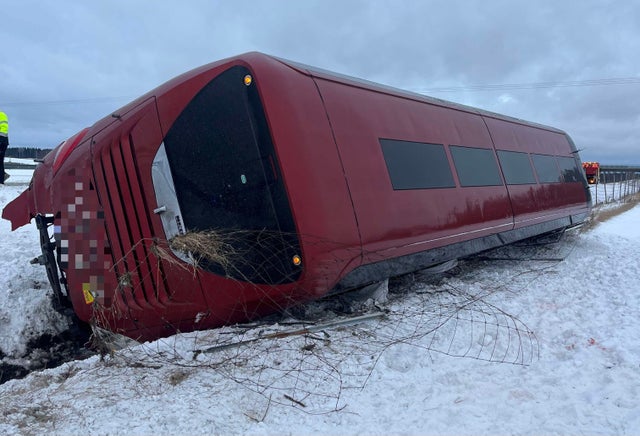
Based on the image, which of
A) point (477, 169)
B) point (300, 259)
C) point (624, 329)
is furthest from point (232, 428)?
point (477, 169)

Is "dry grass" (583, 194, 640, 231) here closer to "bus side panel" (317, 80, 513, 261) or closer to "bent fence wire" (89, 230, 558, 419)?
"bus side panel" (317, 80, 513, 261)

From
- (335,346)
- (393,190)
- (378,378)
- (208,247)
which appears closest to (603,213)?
(393,190)

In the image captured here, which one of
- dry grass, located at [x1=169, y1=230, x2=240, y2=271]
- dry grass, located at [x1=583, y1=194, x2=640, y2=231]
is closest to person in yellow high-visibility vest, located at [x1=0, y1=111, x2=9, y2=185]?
dry grass, located at [x1=169, y1=230, x2=240, y2=271]

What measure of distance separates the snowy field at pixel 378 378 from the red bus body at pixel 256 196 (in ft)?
1.59

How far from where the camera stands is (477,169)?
21.3 feet

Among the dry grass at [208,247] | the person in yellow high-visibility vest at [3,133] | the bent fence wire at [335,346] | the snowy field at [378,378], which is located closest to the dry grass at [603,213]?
the snowy field at [378,378]

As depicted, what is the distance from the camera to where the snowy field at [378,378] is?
2.87 metres

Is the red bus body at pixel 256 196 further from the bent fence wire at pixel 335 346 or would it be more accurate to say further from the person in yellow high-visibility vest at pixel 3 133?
the person in yellow high-visibility vest at pixel 3 133

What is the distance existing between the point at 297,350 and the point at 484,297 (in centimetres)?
281

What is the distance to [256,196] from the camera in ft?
12.9

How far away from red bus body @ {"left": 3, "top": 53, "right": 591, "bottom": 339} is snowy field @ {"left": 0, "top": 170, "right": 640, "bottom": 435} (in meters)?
0.49

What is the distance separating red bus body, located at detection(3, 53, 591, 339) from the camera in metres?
3.89

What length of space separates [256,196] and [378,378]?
5.63 ft

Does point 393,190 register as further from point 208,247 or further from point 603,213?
point 603,213
